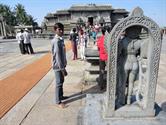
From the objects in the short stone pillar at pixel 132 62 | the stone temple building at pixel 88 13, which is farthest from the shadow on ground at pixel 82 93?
the stone temple building at pixel 88 13

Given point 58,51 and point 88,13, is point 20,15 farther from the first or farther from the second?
point 58,51

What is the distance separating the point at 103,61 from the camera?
6.02m

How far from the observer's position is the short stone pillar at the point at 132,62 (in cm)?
308

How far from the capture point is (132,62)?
332 centimetres

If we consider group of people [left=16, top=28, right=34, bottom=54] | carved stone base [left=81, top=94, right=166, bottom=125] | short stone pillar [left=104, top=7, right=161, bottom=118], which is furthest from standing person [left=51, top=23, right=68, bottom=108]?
group of people [left=16, top=28, right=34, bottom=54]

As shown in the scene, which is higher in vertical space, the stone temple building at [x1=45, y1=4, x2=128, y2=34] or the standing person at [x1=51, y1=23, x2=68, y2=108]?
the stone temple building at [x1=45, y1=4, x2=128, y2=34]

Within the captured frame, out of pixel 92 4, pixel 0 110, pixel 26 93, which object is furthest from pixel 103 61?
pixel 92 4

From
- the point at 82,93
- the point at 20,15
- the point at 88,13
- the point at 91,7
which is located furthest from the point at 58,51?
the point at 20,15

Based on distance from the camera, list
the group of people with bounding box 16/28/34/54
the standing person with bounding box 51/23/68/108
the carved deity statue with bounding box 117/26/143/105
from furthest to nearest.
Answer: the group of people with bounding box 16/28/34/54, the standing person with bounding box 51/23/68/108, the carved deity statue with bounding box 117/26/143/105

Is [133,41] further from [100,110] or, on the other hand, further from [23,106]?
[23,106]

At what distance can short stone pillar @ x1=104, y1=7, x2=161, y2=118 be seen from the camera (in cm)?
308

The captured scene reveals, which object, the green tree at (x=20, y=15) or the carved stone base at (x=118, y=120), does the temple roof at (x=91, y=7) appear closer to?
the green tree at (x=20, y=15)

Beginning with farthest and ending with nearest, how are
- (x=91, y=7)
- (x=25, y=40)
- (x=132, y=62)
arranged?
1. (x=91, y=7)
2. (x=25, y=40)
3. (x=132, y=62)

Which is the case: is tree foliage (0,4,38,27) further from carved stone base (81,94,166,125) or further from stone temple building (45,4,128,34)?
carved stone base (81,94,166,125)
